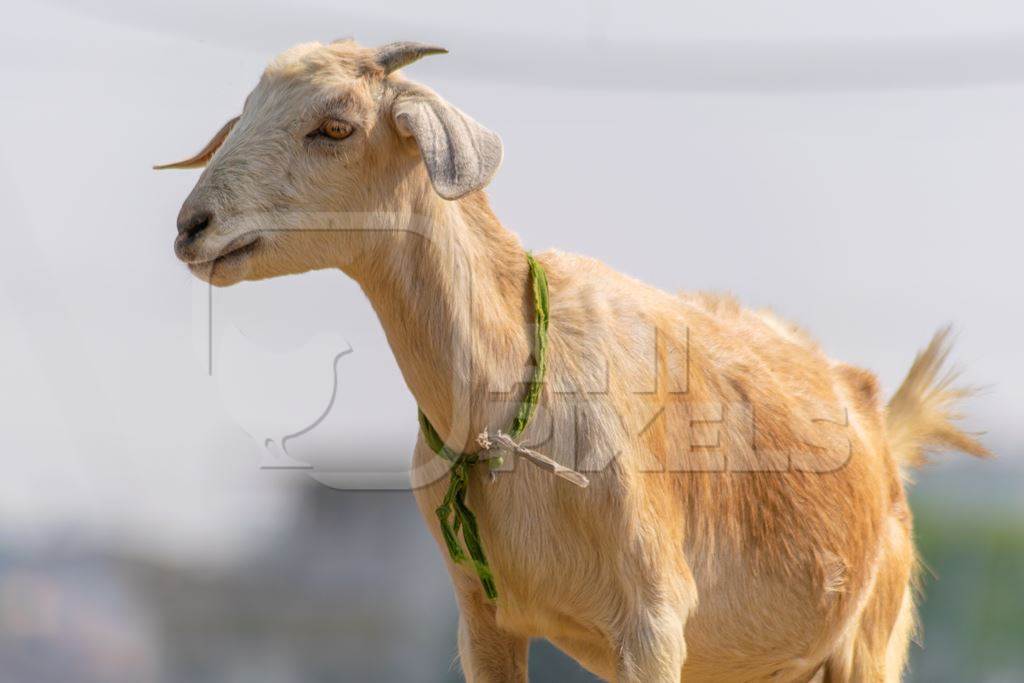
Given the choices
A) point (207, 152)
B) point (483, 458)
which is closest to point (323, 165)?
point (207, 152)

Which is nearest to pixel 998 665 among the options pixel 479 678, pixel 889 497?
pixel 889 497

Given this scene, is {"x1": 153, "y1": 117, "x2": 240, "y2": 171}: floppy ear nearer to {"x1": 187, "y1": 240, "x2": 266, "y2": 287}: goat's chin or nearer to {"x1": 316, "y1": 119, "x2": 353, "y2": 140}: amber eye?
{"x1": 316, "y1": 119, "x2": 353, "y2": 140}: amber eye

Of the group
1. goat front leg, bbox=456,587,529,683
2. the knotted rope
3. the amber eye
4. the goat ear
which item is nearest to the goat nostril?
the amber eye

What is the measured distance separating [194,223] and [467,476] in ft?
3.53

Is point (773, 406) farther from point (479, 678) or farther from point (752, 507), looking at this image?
point (479, 678)

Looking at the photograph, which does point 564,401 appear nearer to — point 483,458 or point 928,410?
point 483,458

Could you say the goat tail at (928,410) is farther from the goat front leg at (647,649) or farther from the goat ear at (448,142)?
the goat ear at (448,142)

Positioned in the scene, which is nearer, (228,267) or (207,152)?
(228,267)

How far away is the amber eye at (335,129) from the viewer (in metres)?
3.60

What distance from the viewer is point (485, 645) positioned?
14.2 feet

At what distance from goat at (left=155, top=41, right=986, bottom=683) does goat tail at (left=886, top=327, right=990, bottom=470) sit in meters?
0.85

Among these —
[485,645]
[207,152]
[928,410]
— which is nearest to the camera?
[207,152]

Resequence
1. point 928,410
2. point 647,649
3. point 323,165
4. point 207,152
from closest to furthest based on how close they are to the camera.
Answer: point 323,165
point 647,649
point 207,152
point 928,410

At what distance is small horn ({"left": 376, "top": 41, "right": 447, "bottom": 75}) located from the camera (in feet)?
12.1
